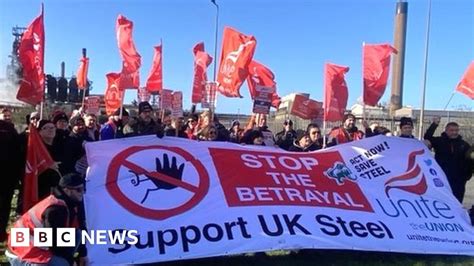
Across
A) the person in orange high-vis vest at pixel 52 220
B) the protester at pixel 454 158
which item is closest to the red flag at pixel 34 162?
the person in orange high-vis vest at pixel 52 220

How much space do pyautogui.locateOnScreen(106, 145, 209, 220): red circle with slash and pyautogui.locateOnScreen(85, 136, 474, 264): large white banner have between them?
1 centimetres

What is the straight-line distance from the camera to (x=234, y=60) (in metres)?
12.0

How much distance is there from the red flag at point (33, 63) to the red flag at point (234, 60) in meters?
4.70

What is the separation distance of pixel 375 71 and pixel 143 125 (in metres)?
4.72

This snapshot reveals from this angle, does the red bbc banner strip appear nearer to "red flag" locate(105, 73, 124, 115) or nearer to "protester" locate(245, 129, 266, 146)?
"protester" locate(245, 129, 266, 146)

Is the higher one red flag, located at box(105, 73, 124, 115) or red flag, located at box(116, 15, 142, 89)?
red flag, located at box(116, 15, 142, 89)

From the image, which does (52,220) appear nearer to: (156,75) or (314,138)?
(314,138)

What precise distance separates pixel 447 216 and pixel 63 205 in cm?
489

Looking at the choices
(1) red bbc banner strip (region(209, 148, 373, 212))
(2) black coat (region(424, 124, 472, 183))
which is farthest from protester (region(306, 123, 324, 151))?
(2) black coat (region(424, 124, 472, 183))

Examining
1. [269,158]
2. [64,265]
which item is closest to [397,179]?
[269,158]

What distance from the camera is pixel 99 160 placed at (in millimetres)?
6449

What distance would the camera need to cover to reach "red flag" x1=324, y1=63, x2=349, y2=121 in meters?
10.1

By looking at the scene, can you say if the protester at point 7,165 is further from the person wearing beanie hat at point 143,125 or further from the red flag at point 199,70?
the red flag at point 199,70

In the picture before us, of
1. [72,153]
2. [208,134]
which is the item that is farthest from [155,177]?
[208,134]
